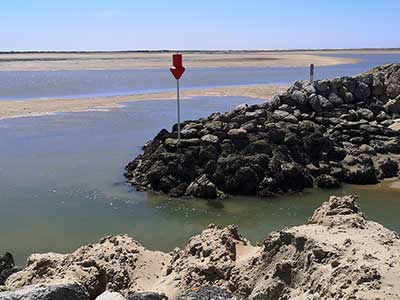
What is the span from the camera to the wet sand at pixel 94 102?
26.9m

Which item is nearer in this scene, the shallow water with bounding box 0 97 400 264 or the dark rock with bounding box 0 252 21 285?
the dark rock with bounding box 0 252 21 285

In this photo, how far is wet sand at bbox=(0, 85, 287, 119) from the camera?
88.4 ft

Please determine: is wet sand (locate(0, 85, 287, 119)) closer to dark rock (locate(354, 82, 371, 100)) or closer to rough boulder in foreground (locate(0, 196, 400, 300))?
dark rock (locate(354, 82, 371, 100))

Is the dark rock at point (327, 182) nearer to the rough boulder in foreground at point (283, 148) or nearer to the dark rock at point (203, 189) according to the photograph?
the rough boulder in foreground at point (283, 148)

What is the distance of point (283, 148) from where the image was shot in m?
14.0

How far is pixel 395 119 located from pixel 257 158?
6.69 meters

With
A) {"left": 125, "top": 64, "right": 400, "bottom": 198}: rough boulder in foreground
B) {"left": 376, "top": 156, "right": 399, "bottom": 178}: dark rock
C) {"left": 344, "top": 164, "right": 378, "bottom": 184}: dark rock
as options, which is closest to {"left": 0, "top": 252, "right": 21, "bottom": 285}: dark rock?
{"left": 125, "top": 64, "right": 400, "bottom": 198}: rough boulder in foreground

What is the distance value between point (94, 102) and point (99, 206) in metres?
19.6

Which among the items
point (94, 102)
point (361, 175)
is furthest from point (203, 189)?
point (94, 102)

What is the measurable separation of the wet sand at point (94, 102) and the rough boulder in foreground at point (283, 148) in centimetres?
1299

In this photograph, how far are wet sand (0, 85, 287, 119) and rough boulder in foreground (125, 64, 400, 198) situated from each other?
42.6 ft

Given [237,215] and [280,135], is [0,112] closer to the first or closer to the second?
[280,135]

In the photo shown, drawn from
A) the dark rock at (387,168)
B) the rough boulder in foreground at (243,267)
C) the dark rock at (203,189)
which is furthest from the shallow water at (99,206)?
the rough boulder in foreground at (243,267)

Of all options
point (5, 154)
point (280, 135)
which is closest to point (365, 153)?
point (280, 135)
